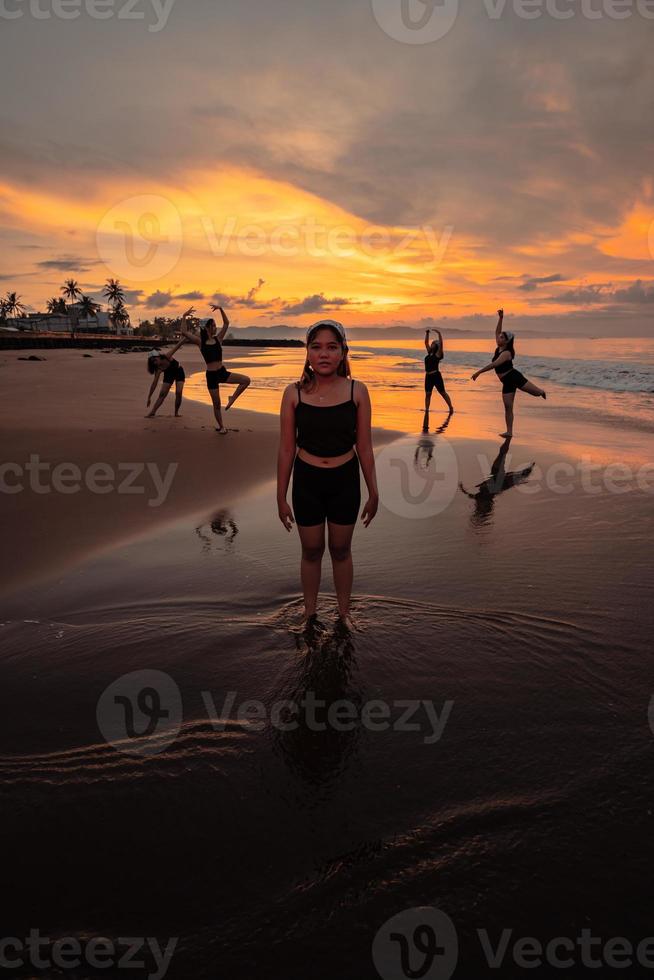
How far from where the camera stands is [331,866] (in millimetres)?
1999

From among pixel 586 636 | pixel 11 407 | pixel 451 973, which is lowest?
pixel 451 973

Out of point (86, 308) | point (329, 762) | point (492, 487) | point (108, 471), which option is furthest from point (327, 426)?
point (86, 308)

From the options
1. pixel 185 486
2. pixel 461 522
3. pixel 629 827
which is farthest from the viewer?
pixel 185 486

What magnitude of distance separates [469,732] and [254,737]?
112 cm

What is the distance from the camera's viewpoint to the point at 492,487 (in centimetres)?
795

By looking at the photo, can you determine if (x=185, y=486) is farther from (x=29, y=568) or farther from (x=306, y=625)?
(x=306, y=625)

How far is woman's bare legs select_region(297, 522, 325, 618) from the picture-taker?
3.95m

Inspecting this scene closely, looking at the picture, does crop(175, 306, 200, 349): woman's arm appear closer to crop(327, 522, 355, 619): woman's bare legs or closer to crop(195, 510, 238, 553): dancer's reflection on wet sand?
crop(195, 510, 238, 553): dancer's reflection on wet sand

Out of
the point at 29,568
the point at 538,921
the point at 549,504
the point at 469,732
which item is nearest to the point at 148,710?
the point at 469,732

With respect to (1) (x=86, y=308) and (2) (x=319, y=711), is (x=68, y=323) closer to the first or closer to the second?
(1) (x=86, y=308)

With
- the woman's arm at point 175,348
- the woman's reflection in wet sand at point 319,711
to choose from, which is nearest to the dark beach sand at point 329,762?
the woman's reflection in wet sand at point 319,711

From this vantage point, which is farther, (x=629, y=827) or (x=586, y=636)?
(x=586, y=636)

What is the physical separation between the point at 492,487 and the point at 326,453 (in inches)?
191

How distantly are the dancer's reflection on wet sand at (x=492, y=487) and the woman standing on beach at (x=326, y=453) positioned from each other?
2.82 meters
